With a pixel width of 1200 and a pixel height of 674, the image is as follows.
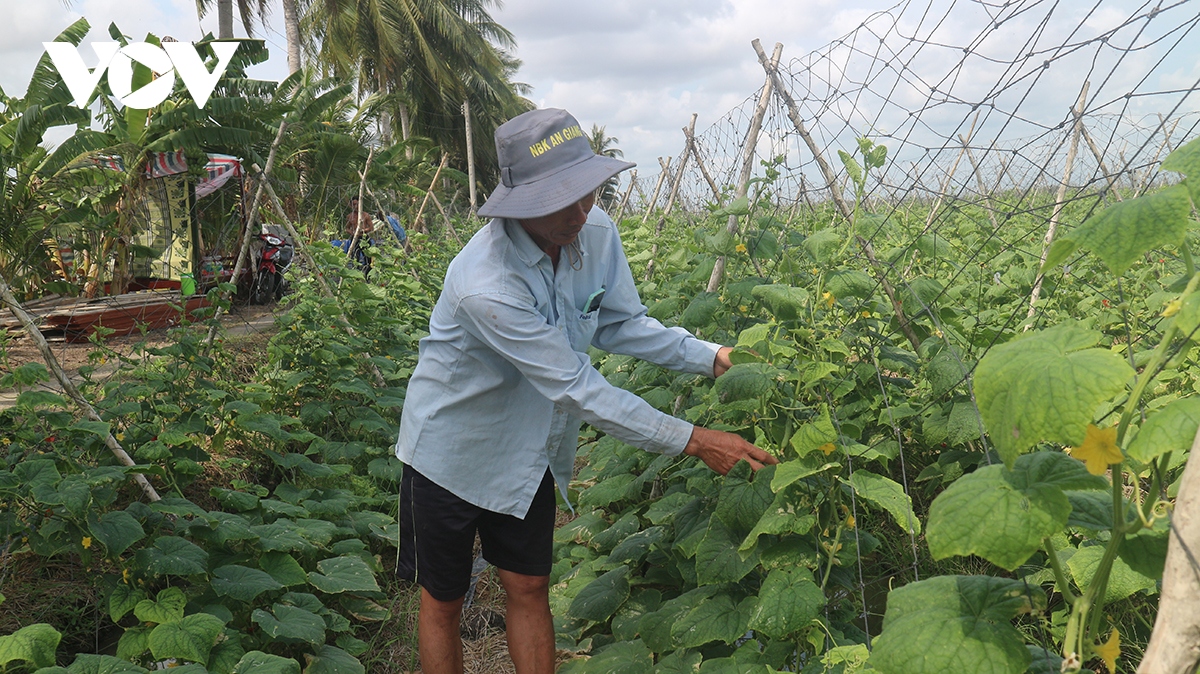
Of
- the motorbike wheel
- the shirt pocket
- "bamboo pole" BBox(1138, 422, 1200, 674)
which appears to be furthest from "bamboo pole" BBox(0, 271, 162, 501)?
the motorbike wheel

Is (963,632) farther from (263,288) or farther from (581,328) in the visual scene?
(263,288)

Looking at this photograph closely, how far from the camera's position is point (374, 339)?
5648mm

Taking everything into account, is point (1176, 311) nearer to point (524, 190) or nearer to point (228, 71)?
point (524, 190)

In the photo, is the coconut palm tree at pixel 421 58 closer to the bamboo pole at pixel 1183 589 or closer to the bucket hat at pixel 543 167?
the bucket hat at pixel 543 167

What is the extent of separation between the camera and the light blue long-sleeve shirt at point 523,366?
2207mm

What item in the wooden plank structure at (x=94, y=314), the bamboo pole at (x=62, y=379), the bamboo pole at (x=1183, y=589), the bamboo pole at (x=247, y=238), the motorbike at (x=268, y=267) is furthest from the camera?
the motorbike at (x=268, y=267)

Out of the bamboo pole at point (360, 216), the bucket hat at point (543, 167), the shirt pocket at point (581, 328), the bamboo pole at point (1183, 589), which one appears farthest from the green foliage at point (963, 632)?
the bamboo pole at point (360, 216)

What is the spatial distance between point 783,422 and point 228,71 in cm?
989

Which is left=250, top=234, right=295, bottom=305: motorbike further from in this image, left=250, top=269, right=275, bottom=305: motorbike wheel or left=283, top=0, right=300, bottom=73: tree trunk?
left=283, top=0, right=300, bottom=73: tree trunk

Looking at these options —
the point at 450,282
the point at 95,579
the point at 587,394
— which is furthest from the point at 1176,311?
the point at 95,579

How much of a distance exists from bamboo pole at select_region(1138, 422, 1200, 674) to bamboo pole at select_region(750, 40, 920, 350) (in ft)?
5.01

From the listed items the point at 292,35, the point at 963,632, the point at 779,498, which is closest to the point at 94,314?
the point at 779,498

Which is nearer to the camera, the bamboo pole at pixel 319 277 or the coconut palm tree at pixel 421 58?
the bamboo pole at pixel 319 277

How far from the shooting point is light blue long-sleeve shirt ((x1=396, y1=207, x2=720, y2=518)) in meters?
2.21
